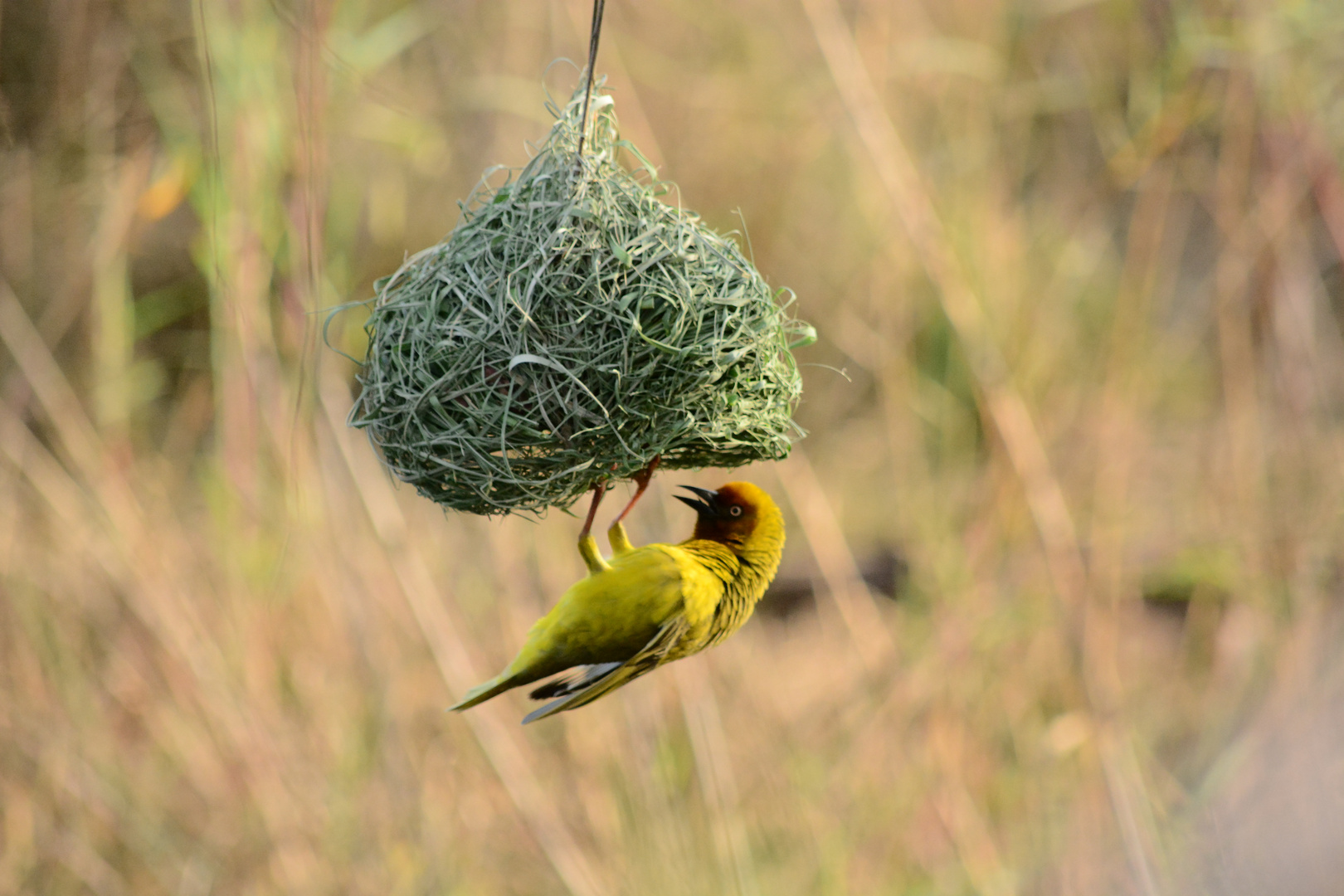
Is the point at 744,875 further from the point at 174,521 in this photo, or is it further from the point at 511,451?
the point at 174,521

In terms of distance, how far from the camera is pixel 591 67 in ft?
4.78

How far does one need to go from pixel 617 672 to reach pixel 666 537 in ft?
5.03

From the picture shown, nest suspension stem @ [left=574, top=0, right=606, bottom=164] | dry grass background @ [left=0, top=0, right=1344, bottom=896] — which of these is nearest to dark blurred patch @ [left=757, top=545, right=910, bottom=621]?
dry grass background @ [left=0, top=0, right=1344, bottom=896]

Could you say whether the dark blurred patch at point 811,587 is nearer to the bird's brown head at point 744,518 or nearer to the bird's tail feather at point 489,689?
the bird's brown head at point 744,518

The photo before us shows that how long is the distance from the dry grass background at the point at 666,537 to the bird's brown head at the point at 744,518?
94 cm

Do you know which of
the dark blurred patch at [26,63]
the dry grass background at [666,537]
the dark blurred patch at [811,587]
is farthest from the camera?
the dark blurred patch at [811,587]

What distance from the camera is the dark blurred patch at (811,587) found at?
502cm

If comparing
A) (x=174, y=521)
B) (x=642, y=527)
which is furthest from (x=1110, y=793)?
(x=174, y=521)

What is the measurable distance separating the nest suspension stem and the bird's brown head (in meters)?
0.59

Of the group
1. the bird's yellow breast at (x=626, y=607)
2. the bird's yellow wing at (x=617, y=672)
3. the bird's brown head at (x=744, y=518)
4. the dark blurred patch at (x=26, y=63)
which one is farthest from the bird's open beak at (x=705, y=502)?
the dark blurred patch at (x=26, y=63)

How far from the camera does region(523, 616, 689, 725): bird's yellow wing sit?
1.61 metres

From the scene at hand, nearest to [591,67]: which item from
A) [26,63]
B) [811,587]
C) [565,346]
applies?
[565,346]

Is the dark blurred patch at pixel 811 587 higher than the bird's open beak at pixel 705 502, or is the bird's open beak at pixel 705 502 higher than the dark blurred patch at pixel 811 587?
the bird's open beak at pixel 705 502

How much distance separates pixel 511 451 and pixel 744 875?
1.93m
